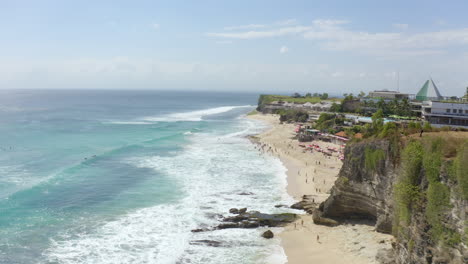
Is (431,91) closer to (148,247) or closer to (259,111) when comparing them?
(148,247)

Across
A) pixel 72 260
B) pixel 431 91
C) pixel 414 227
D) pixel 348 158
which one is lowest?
pixel 72 260

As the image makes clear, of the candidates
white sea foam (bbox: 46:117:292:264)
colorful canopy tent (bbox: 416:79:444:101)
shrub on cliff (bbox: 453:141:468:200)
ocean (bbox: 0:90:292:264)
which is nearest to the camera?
shrub on cliff (bbox: 453:141:468:200)

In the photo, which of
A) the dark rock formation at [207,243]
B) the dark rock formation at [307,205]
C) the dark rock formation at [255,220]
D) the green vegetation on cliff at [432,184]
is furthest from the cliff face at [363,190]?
the dark rock formation at [207,243]

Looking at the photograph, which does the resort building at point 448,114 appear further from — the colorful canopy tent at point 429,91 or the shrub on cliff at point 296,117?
the shrub on cliff at point 296,117

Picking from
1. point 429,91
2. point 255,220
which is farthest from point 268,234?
point 429,91

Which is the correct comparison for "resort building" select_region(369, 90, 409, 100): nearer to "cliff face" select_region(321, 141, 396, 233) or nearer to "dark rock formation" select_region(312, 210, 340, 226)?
"cliff face" select_region(321, 141, 396, 233)

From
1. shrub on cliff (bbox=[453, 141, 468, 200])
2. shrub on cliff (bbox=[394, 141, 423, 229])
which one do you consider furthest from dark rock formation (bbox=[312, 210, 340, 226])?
shrub on cliff (bbox=[453, 141, 468, 200])

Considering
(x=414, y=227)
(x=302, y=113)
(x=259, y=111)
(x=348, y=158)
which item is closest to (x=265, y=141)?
(x=302, y=113)

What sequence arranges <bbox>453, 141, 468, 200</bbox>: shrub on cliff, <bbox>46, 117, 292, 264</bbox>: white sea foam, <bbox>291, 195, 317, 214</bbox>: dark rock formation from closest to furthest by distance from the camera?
<bbox>453, 141, 468, 200</bbox>: shrub on cliff → <bbox>46, 117, 292, 264</bbox>: white sea foam → <bbox>291, 195, 317, 214</bbox>: dark rock formation
